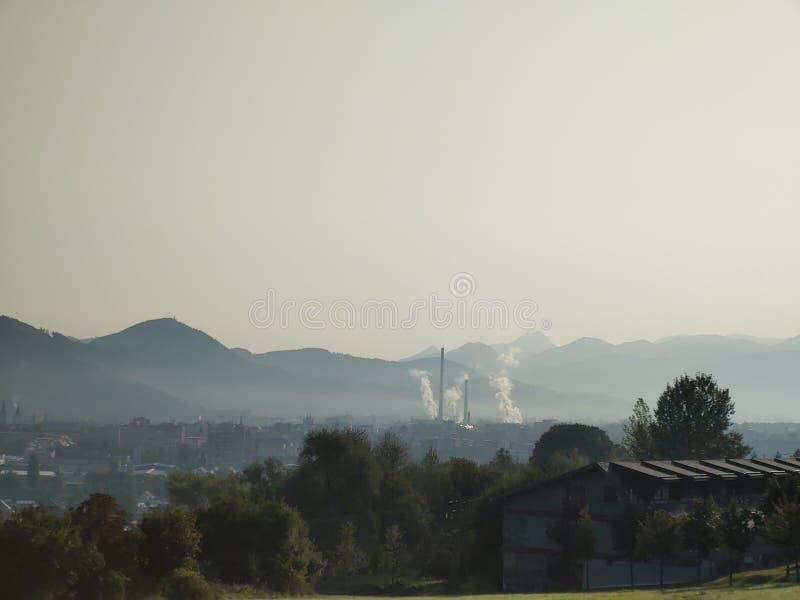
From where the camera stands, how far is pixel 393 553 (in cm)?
8119

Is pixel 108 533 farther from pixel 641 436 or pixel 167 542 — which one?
pixel 641 436

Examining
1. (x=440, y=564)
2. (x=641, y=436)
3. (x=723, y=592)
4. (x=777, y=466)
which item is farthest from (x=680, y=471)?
(x=641, y=436)

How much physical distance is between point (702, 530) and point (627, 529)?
7074mm

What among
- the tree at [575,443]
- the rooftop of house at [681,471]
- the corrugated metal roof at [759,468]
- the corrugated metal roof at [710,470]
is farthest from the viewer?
the tree at [575,443]

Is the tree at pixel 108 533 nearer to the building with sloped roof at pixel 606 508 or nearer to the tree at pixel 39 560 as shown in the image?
the tree at pixel 39 560

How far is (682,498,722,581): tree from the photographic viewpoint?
5353 cm

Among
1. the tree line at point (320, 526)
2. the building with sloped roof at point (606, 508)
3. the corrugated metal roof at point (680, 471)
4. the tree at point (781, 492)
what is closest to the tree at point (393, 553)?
the tree line at point (320, 526)

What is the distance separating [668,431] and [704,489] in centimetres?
3779

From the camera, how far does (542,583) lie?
207 feet

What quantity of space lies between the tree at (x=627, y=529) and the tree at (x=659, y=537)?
2528 mm

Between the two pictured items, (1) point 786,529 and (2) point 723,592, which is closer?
(2) point 723,592

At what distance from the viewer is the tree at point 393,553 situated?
262 ft

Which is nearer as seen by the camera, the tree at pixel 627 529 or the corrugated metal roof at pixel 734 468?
the tree at pixel 627 529

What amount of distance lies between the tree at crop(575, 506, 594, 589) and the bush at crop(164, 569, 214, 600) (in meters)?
23.1
